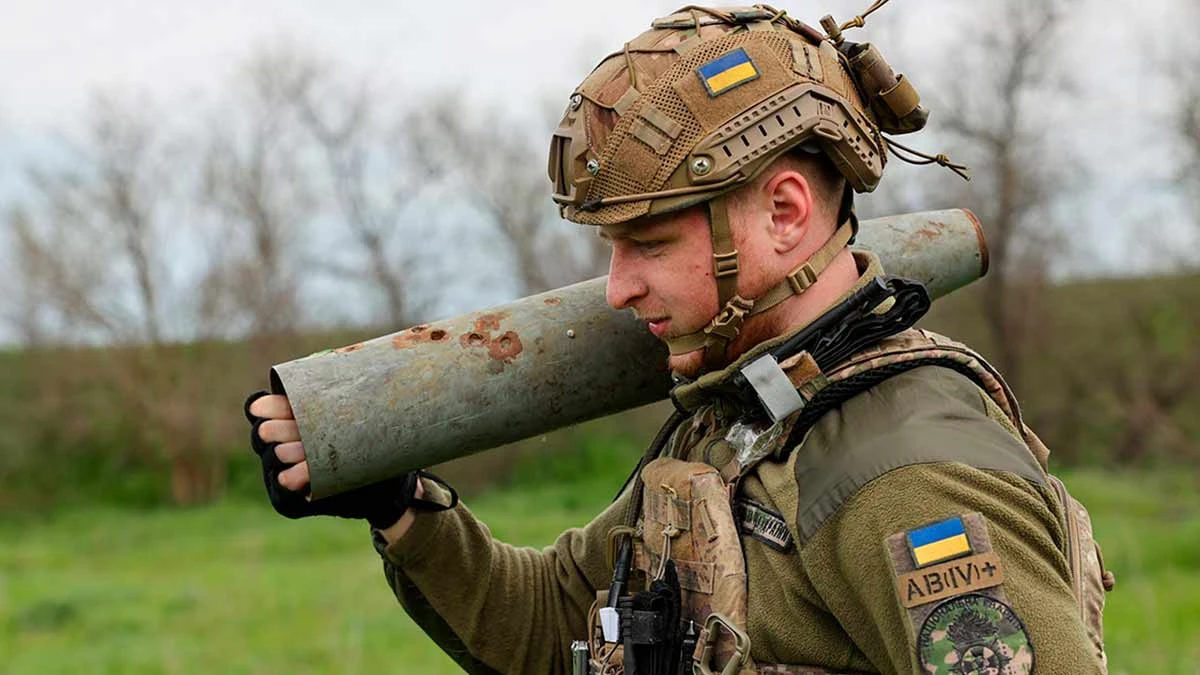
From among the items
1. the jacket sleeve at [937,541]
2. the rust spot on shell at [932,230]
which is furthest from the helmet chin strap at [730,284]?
the rust spot on shell at [932,230]

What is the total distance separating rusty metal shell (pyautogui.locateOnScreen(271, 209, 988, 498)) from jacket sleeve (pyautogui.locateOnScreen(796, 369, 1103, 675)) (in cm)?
90

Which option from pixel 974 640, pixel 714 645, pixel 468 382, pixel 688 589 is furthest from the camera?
pixel 468 382

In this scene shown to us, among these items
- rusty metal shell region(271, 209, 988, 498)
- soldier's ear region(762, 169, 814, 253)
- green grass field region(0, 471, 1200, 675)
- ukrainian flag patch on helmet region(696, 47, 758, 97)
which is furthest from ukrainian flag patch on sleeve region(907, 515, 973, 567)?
green grass field region(0, 471, 1200, 675)

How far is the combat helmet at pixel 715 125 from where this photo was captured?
2.78 metres

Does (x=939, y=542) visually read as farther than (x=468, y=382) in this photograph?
No

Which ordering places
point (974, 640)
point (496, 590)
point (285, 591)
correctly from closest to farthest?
point (974, 640) → point (496, 590) → point (285, 591)

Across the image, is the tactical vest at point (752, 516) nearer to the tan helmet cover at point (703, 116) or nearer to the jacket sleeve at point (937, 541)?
the jacket sleeve at point (937, 541)

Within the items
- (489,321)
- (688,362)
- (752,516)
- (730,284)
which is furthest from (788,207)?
(489,321)

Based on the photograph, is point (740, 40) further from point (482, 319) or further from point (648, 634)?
point (648, 634)

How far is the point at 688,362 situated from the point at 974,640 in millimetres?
918

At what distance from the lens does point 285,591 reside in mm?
15648

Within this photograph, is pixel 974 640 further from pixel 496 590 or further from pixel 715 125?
pixel 496 590

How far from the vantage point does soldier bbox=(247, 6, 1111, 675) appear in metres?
2.41

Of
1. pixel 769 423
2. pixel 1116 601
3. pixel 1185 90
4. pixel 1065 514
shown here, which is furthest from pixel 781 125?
pixel 1185 90
